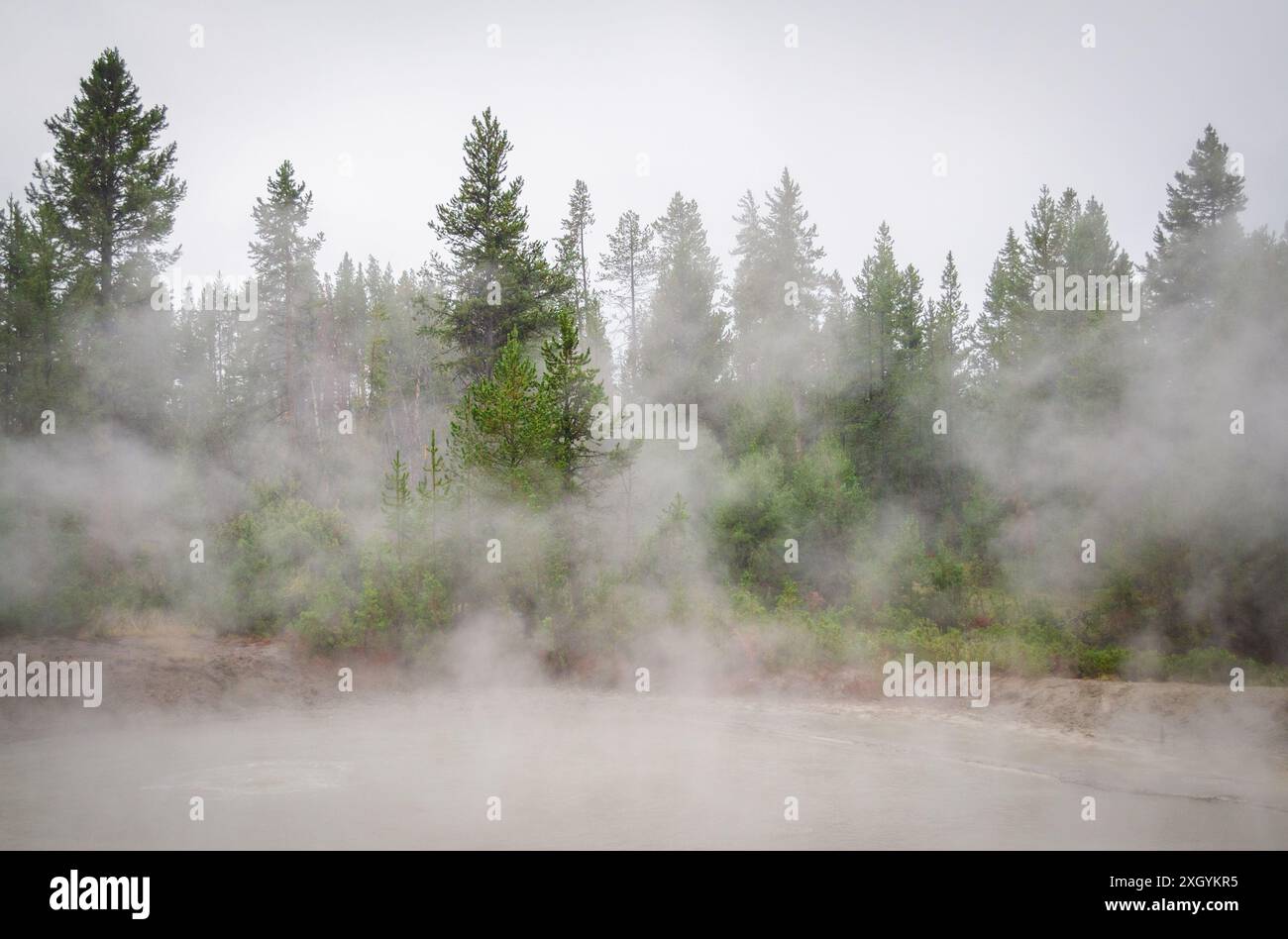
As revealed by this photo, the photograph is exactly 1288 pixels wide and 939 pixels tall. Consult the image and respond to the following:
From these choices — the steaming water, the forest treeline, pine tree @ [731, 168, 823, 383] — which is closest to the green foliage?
the forest treeline

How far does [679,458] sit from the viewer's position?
93.0 ft

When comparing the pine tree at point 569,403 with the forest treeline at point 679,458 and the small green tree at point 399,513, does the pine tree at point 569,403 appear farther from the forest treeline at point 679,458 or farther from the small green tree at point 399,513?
the small green tree at point 399,513

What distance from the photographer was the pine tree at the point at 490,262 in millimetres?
26766

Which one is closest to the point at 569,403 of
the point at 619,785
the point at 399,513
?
the point at 399,513

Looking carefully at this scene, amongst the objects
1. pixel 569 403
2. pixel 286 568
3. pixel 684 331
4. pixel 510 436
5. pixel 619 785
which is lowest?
pixel 619 785

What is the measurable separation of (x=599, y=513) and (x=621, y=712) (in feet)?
21.0

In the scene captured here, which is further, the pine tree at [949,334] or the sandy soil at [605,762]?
the pine tree at [949,334]

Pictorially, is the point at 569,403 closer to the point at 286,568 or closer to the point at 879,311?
the point at 286,568

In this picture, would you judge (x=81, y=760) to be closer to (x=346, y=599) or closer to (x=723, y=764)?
(x=346, y=599)

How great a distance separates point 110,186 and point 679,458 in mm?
20352

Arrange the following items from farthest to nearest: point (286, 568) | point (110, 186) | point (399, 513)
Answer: point (110, 186), point (286, 568), point (399, 513)

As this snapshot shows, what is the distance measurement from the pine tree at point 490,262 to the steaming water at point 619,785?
1422 cm

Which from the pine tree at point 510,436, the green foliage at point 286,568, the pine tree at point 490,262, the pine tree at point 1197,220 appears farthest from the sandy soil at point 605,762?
the pine tree at point 1197,220
